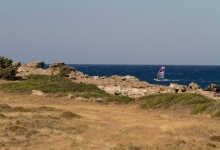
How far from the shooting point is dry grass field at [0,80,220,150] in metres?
16.3

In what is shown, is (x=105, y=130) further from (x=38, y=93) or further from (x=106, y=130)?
(x=38, y=93)

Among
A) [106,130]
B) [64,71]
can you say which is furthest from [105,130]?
[64,71]

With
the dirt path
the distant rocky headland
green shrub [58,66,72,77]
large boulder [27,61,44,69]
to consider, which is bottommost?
the dirt path

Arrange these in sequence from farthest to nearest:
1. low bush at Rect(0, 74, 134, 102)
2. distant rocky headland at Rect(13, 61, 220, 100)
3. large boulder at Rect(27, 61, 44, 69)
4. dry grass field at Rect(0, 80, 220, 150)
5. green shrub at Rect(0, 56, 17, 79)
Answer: large boulder at Rect(27, 61, 44, 69)
green shrub at Rect(0, 56, 17, 79)
distant rocky headland at Rect(13, 61, 220, 100)
low bush at Rect(0, 74, 134, 102)
dry grass field at Rect(0, 80, 220, 150)

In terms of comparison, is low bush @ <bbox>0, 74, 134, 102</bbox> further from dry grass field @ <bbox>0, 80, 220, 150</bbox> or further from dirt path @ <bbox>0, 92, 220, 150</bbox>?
dirt path @ <bbox>0, 92, 220, 150</bbox>

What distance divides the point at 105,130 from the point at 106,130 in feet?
0.20

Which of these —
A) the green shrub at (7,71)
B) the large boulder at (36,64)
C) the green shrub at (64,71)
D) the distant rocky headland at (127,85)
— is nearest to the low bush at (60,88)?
the distant rocky headland at (127,85)

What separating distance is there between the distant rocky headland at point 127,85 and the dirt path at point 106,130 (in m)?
11.7

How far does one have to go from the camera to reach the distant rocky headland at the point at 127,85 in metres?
39.7

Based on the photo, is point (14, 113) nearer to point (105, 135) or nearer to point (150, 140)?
point (105, 135)

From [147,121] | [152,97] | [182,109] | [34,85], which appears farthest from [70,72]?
[147,121]

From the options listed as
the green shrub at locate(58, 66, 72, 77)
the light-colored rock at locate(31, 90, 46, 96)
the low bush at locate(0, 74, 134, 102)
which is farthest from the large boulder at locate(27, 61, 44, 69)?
the light-colored rock at locate(31, 90, 46, 96)

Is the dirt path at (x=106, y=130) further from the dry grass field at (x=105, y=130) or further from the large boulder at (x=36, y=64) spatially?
the large boulder at (x=36, y=64)

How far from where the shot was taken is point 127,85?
48.4 meters
